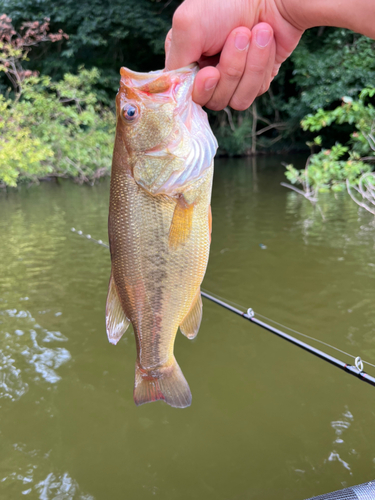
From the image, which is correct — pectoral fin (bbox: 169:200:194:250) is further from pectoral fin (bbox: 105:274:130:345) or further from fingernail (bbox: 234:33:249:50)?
fingernail (bbox: 234:33:249:50)

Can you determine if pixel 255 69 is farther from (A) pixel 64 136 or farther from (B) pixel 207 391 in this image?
(A) pixel 64 136

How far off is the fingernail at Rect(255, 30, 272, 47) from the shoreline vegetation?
20.0 ft

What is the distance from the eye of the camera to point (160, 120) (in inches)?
61.6

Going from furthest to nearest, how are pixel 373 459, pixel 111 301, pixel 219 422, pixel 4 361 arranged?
pixel 4 361 → pixel 219 422 → pixel 373 459 → pixel 111 301

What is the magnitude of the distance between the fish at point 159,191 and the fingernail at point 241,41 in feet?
0.57

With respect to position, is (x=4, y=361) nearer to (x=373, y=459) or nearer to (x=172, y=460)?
(x=172, y=460)

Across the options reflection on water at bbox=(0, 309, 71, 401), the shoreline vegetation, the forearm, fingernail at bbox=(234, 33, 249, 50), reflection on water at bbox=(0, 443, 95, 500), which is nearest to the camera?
the forearm

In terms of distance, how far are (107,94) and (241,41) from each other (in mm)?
22591

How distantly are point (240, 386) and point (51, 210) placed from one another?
803 centimetres

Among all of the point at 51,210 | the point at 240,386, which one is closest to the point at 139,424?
the point at 240,386

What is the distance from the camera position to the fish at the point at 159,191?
60.9 inches

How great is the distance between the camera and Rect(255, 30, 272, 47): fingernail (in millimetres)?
1387

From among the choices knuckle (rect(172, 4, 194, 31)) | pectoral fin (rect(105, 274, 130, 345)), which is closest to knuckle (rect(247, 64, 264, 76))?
knuckle (rect(172, 4, 194, 31))

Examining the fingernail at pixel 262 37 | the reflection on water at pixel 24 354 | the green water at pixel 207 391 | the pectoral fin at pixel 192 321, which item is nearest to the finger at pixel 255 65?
the fingernail at pixel 262 37
